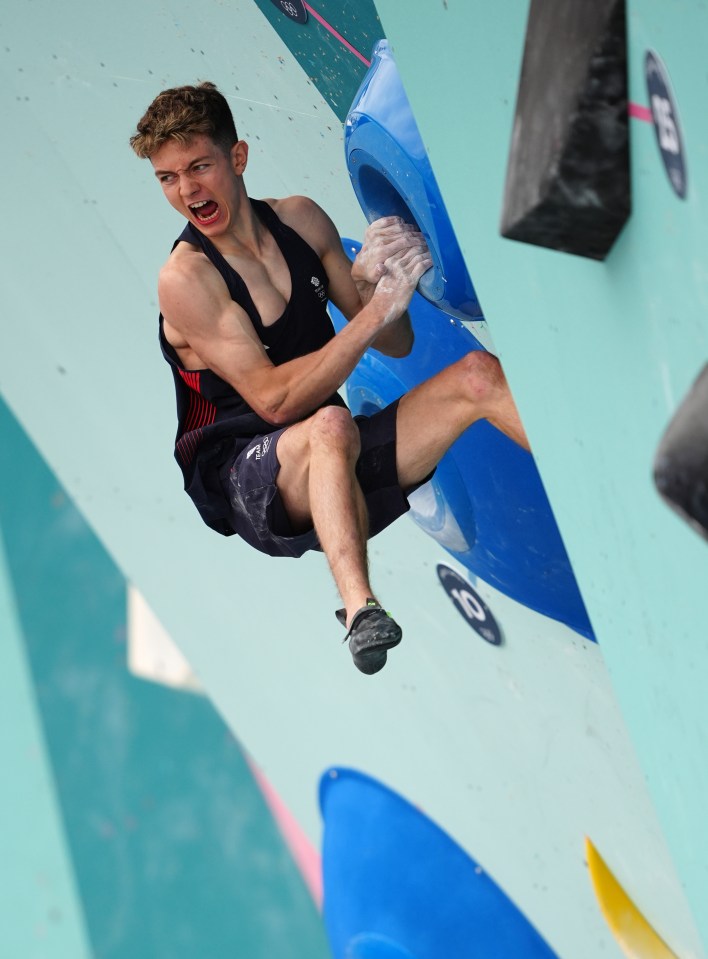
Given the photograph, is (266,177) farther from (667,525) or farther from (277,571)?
(667,525)

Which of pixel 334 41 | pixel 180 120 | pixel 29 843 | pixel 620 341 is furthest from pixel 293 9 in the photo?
pixel 29 843

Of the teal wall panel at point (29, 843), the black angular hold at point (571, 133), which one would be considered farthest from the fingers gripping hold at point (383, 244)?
the teal wall panel at point (29, 843)

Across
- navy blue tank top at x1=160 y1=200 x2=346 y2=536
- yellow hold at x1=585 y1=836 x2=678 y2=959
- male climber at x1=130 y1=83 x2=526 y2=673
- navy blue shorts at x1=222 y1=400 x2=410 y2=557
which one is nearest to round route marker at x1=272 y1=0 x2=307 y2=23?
male climber at x1=130 y1=83 x2=526 y2=673

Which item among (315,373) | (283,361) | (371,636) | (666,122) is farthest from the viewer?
(283,361)

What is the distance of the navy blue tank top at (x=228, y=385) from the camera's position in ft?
6.73

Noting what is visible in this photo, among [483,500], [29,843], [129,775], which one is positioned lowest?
[129,775]

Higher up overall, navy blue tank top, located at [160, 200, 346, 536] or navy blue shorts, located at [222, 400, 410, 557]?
navy blue tank top, located at [160, 200, 346, 536]

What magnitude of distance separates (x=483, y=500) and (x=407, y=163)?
644mm

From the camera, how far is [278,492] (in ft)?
6.50

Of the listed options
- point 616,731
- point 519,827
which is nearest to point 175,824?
point 519,827

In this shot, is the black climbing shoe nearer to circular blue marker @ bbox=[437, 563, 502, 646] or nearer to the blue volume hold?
the blue volume hold

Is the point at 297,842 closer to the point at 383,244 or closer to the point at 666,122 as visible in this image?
the point at 383,244

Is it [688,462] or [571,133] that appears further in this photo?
[571,133]

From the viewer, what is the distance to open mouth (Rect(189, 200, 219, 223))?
6.47ft
